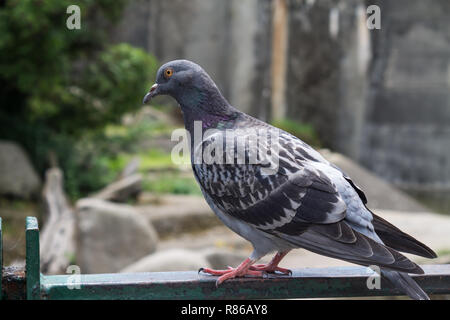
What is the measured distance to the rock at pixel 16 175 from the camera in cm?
1017

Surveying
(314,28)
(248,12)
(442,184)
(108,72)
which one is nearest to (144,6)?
(248,12)

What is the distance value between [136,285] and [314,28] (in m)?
12.9

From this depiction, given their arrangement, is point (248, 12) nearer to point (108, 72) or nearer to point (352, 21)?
point (352, 21)

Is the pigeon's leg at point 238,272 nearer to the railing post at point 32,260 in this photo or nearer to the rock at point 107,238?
the railing post at point 32,260

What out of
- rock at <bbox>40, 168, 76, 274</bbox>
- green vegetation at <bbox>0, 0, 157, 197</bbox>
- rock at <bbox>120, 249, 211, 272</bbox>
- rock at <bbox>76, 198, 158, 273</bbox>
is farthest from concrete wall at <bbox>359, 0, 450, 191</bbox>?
rock at <bbox>120, 249, 211, 272</bbox>

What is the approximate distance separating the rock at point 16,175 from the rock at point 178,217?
65.2 inches

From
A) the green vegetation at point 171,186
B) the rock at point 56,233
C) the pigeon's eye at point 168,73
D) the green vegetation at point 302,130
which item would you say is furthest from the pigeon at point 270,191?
the green vegetation at point 302,130

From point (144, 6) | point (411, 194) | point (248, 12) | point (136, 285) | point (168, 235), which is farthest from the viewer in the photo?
point (144, 6)

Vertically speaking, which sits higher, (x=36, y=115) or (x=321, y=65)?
(x=321, y=65)

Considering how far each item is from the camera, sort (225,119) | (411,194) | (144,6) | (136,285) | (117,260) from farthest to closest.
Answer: (144,6) < (411,194) < (117,260) < (225,119) < (136,285)

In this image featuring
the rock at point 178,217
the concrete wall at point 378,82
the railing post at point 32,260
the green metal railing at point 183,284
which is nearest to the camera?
the railing post at point 32,260

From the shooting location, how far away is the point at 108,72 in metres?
10.8

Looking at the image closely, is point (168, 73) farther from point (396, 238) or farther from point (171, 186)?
point (171, 186)

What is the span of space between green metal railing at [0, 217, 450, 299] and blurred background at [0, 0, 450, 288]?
3333mm
